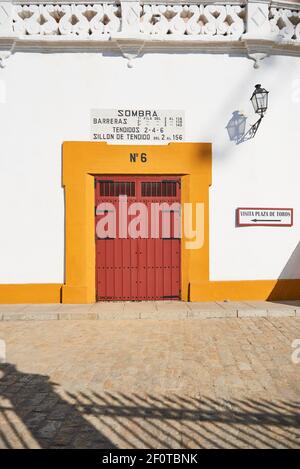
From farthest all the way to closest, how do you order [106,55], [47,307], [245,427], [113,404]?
[106,55] < [47,307] < [113,404] < [245,427]

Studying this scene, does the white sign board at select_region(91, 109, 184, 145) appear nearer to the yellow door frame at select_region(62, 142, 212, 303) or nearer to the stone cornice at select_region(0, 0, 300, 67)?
the yellow door frame at select_region(62, 142, 212, 303)

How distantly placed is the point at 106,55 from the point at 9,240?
4.33 m

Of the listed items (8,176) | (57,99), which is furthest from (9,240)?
(57,99)

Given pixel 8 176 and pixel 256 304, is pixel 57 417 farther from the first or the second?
pixel 8 176

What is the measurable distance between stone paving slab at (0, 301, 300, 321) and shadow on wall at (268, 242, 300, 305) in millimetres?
577

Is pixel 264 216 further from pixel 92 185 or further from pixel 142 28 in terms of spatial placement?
pixel 142 28

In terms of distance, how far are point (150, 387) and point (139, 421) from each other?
690 mm

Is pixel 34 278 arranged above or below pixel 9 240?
below

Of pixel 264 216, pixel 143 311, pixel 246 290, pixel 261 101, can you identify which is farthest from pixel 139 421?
pixel 261 101

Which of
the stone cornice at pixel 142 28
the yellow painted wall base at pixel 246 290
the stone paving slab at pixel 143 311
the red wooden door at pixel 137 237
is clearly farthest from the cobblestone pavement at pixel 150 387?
the stone cornice at pixel 142 28

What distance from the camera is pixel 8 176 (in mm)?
7520

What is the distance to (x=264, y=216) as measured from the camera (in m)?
7.80

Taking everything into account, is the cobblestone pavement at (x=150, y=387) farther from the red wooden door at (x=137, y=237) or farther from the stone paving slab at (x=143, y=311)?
the red wooden door at (x=137, y=237)

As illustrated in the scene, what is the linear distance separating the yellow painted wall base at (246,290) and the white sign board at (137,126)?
3.18m
